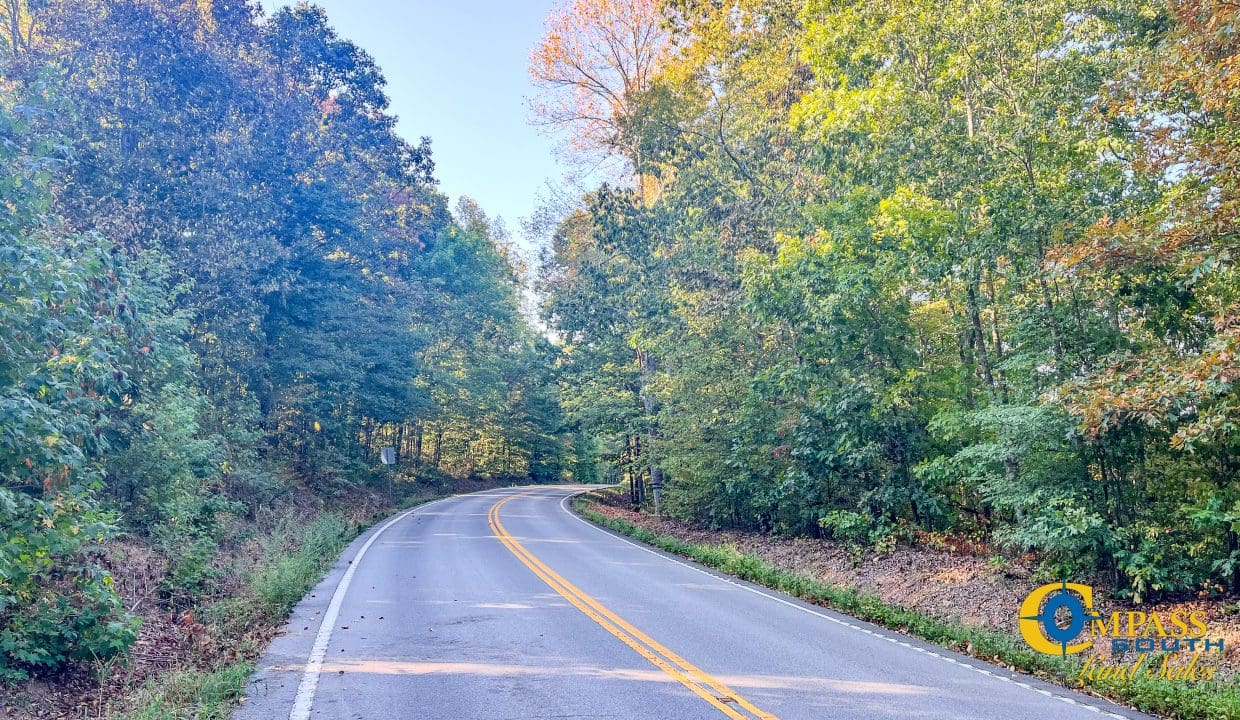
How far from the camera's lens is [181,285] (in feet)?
41.4

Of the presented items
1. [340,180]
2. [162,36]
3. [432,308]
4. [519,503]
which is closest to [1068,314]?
[162,36]

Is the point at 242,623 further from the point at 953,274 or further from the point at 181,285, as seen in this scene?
the point at 953,274

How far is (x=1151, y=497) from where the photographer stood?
9781 mm

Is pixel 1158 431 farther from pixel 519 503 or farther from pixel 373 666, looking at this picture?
pixel 519 503

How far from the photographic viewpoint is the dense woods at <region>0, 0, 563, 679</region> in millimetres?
6629

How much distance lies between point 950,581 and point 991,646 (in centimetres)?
395

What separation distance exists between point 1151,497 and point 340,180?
69.5 ft

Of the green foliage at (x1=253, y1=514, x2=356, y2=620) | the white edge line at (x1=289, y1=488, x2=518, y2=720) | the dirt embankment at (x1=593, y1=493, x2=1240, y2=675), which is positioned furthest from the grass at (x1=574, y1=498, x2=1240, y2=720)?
the green foliage at (x1=253, y1=514, x2=356, y2=620)

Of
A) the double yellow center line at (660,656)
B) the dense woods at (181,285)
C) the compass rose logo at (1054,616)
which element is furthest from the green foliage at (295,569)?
the compass rose logo at (1054,616)

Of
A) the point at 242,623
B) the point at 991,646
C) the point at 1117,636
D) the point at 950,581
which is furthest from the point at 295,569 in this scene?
the point at 1117,636

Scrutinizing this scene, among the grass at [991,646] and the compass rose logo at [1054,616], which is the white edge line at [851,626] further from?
the compass rose logo at [1054,616]

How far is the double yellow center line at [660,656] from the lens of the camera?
17.9 feet

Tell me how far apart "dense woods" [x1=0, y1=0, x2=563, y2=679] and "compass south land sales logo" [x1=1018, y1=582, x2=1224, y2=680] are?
9356mm

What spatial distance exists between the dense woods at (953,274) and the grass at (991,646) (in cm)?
235
